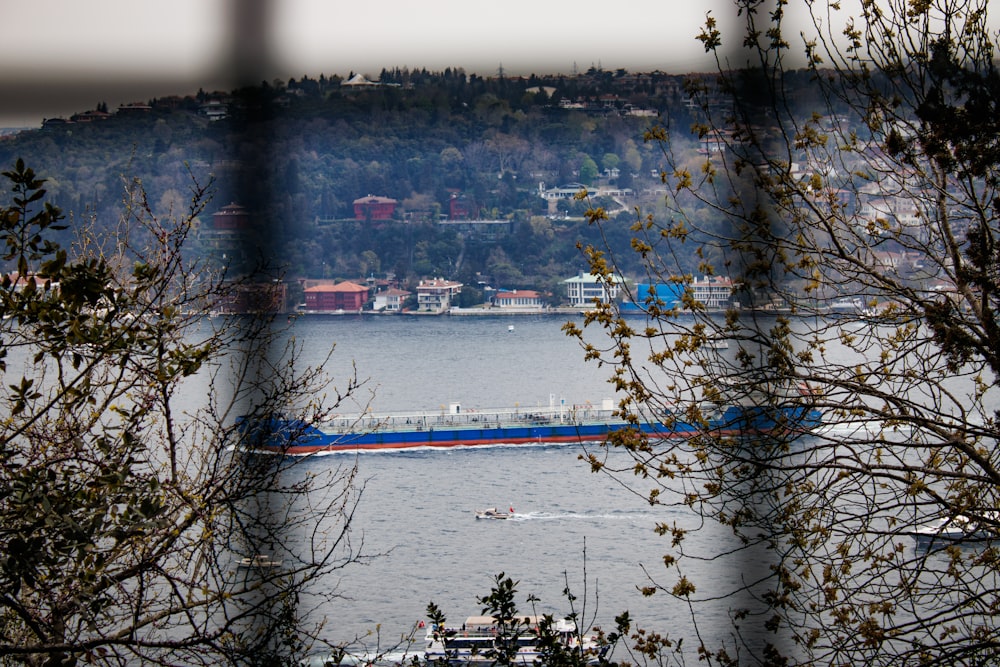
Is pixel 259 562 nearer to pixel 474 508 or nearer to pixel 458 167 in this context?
pixel 474 508

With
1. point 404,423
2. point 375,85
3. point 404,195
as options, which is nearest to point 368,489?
point 404,423

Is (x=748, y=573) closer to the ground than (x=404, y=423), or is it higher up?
closer to the ground

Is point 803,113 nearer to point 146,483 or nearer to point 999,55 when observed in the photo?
point 999,55

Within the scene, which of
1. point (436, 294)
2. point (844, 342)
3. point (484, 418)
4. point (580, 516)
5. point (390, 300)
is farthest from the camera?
point (436, 294)

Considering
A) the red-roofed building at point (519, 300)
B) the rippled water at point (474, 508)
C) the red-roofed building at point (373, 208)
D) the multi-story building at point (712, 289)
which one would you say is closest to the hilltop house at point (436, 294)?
the rippled water at point (474, 508)

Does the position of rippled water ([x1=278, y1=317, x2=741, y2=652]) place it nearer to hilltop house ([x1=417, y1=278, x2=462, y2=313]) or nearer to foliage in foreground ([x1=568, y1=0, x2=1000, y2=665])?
foliage in foreground ([x1=568, y1=0, x2=1000, y2=665])

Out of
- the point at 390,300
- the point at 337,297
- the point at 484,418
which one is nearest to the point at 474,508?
the point at 484,418

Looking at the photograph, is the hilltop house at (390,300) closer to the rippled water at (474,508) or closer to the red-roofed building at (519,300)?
the rippled water at (474,508)
